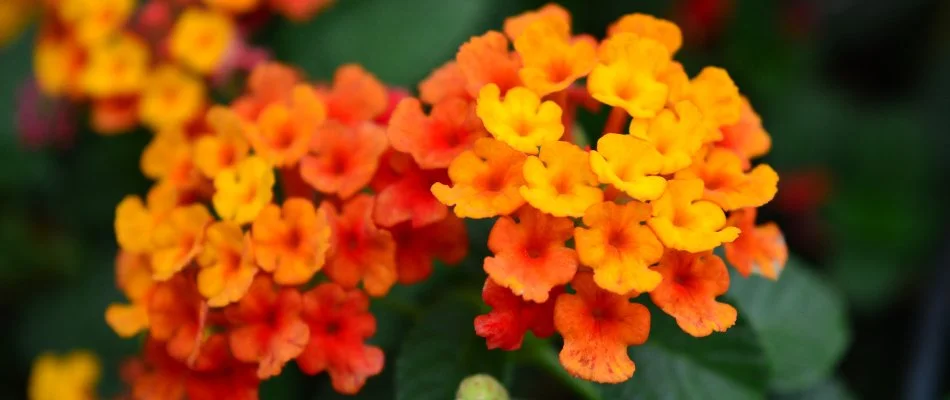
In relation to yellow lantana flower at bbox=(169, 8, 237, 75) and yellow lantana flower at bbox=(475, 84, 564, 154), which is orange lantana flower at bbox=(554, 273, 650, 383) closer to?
yellow lantana flower at bbox=(475, 84, 564, 154)

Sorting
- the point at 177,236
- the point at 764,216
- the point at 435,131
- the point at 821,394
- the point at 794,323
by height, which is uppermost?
the point at 435,131

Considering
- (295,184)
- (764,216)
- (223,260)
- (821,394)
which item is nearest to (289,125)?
(295,184)

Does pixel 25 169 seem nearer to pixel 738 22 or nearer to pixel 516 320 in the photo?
pixel 516 320

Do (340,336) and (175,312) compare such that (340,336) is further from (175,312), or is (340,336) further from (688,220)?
(688,220)

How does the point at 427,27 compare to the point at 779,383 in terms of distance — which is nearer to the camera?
the point at 779,383

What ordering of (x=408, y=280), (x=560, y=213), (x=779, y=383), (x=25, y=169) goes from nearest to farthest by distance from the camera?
1. (x=560, y=213)
2. (x=408, y=280)
3. (x=779, y=383)
4. (x=25, y=169)

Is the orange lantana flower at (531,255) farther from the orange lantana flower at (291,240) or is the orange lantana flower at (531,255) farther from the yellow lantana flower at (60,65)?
the yellow lantana flower at (60,65)

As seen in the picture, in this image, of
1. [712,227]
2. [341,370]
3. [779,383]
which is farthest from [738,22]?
[341,370]
